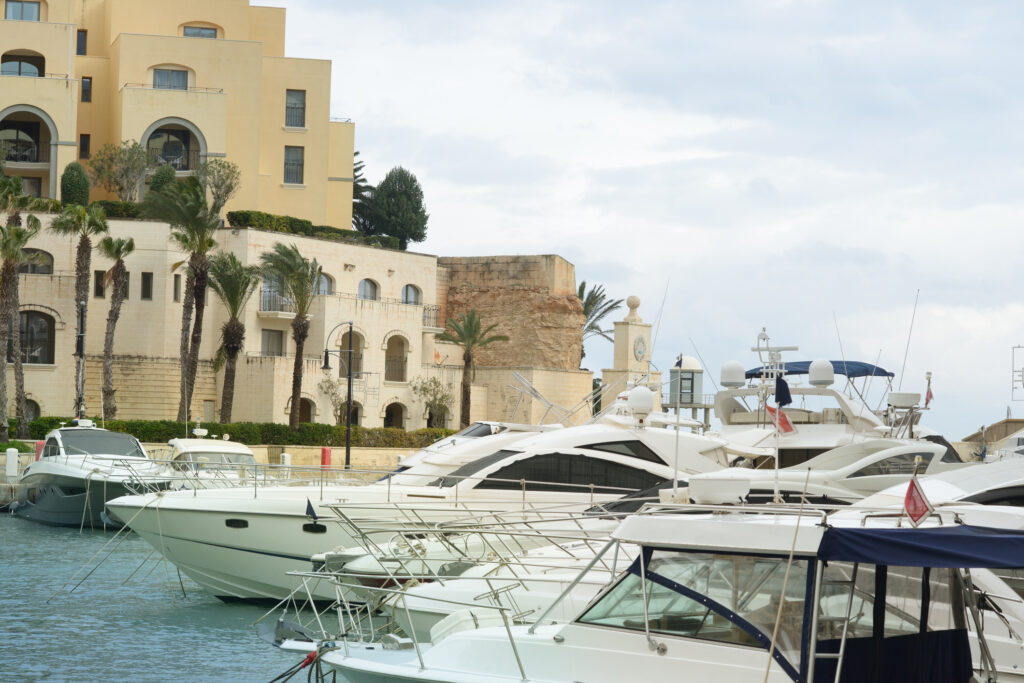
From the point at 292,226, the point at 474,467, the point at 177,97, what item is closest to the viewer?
the point at 474,467

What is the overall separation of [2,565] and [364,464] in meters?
24.1

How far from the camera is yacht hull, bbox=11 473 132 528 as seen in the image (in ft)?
88.3

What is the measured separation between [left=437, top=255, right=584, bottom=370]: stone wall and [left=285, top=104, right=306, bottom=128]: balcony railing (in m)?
10.3

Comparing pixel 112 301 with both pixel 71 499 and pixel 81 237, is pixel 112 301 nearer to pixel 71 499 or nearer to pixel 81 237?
pixel 81 237

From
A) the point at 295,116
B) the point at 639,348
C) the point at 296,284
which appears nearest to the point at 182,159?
the point at 295,116

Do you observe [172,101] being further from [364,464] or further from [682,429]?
[682,429]

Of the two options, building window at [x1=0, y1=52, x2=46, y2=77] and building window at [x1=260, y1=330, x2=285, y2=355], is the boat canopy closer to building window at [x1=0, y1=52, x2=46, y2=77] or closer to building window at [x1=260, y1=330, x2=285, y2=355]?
building window at [x1=260, y1=330, x2=285, y2=355]

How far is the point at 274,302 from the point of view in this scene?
164 ft

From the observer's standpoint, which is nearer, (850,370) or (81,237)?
(850,370)

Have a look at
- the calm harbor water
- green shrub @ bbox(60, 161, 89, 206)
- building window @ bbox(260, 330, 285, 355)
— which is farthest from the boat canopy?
green shrub @ bbox(60, 161, 89, 206)

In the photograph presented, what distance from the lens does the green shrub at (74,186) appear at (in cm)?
5025

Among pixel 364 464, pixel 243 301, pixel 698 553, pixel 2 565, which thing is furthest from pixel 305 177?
pixel 698 553

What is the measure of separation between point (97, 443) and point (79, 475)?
6.77ft

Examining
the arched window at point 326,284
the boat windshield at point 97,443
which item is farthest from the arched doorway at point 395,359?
the boat windshield at point 97,443
